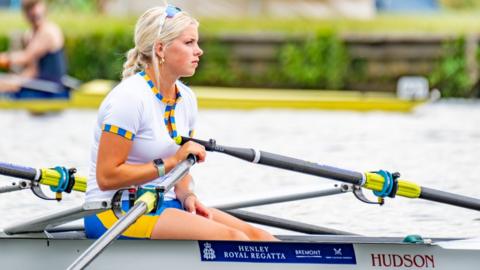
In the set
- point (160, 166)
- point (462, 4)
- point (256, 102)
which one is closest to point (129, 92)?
point (160, 166)

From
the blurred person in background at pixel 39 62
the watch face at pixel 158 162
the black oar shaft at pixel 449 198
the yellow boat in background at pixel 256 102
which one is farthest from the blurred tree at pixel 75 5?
the watch face at pixel 158 162

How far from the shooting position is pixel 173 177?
5.93m

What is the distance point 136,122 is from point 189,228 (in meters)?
0.51

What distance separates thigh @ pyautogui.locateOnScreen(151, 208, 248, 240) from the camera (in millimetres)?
5938

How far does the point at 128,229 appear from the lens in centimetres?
602

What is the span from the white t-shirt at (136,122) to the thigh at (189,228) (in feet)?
0.67

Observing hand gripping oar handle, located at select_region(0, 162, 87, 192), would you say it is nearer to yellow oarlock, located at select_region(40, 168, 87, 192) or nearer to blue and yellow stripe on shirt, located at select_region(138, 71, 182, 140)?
yellow oarlock, located at select_region(40, 168, 87, 192)

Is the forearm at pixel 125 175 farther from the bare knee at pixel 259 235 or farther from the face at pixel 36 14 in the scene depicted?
the face at pixel 36 14

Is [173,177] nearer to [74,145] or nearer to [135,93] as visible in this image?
[135,93]

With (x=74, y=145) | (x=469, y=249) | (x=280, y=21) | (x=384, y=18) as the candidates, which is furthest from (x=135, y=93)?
(x=384, y=18)

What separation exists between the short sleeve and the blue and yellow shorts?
0.34m

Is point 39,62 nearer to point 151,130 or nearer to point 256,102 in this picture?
point 256,102

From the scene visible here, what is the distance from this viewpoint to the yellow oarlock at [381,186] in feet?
21.2

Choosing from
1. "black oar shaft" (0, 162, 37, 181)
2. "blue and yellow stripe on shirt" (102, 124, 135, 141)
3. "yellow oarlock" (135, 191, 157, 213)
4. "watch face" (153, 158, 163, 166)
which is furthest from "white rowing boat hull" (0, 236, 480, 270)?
"black oar shaft" (0, 162, 37, 181)
